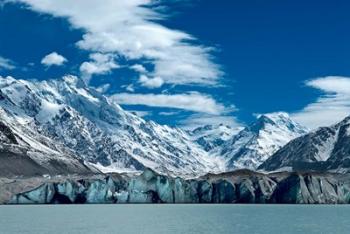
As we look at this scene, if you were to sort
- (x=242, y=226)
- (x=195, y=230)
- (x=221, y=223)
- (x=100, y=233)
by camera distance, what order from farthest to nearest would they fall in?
(x=221, y=223)
(x=242, y=226)
(x=195, y=230)
(x=100, y=233)

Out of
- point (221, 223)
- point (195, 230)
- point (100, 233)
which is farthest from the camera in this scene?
point (221, 223)

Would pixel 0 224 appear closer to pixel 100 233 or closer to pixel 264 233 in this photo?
pixel 100 233

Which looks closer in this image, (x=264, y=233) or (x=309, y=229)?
(x=264, y=233)

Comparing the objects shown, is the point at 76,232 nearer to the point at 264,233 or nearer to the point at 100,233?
the point at 100,233

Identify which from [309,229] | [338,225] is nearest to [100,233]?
[309,229]

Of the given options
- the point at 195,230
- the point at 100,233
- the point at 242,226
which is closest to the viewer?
the point at 100,233

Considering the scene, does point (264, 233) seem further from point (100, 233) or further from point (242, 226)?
point (100, 233)

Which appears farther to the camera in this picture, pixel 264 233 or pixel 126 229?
pixel 126 229

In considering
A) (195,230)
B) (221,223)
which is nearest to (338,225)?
(221,223)
